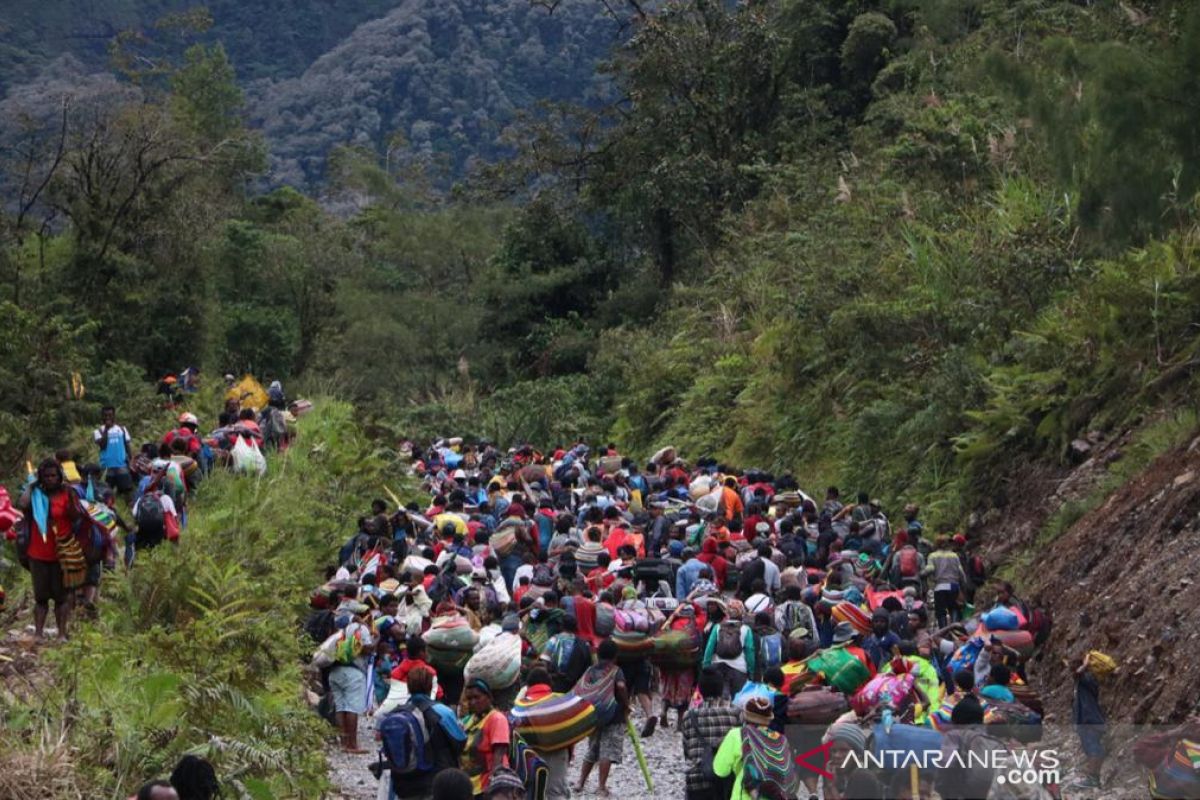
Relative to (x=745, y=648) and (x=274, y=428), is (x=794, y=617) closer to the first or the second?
(x=745, y=648)

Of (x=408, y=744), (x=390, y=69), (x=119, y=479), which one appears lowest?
(x=390, y=69)

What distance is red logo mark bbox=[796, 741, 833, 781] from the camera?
10.0 metres

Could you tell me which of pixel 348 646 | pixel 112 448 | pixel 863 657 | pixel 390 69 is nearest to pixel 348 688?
pixel 348 646

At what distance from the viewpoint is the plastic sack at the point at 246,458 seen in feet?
69.0

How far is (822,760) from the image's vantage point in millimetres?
10219

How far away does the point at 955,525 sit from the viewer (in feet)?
63.6

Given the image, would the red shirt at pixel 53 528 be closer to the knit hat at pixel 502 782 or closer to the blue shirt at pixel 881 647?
the knit hat at pixel 502 782

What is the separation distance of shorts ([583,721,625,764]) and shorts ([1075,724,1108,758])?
3.27 metres

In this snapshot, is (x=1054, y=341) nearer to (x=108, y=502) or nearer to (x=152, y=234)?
(x=108, y=502)

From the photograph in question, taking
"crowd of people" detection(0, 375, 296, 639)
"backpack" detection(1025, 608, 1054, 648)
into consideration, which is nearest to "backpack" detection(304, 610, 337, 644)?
"crowd of people" detection(0, 375, 296, 639)

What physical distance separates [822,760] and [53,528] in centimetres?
635

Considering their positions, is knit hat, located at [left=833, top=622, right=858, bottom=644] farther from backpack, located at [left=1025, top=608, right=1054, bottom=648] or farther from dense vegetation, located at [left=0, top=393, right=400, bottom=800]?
dense vegetation, located at [left=0, top=393, right=400, bottom=800]

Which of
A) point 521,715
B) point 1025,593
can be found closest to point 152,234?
point 1025,593

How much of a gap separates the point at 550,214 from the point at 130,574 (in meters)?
27.0
